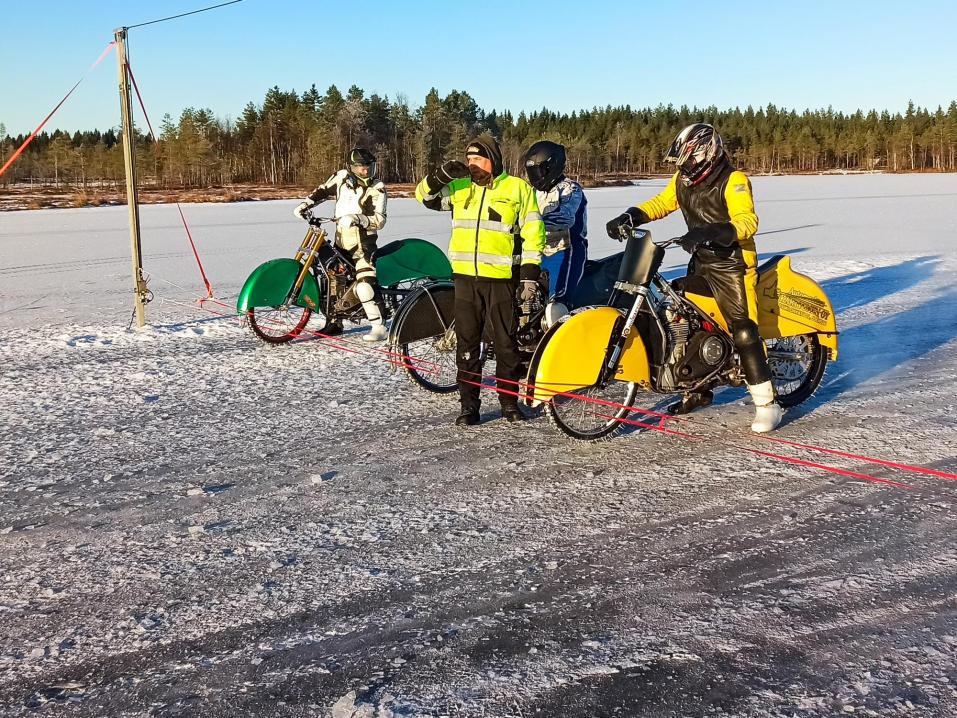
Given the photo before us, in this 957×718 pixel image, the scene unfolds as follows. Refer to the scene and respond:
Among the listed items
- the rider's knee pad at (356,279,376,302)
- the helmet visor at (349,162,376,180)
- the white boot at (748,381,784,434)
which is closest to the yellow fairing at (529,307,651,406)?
the white boot at (748,381,784,434)

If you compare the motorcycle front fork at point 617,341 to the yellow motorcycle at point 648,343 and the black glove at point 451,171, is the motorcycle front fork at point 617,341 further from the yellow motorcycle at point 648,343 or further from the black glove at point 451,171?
the black glove at point 451,171

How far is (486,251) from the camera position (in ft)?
18.8

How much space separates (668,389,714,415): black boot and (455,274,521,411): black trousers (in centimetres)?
119

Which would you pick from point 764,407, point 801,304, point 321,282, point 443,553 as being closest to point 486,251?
point 764,407

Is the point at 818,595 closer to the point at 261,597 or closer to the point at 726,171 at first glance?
the point at 261,597

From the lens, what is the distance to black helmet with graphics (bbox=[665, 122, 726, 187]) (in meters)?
5.27

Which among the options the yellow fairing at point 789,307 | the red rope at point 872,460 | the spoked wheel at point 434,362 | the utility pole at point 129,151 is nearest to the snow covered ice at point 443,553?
the red rope at point 872,460

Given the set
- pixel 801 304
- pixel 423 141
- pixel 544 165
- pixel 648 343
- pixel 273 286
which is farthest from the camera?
pixel 423 141

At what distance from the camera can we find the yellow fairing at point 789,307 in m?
5.98

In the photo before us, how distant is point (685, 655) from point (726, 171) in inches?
133

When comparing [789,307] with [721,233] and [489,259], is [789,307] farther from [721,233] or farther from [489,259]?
[489,259]

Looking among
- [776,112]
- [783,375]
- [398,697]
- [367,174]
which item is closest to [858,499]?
[783,375]

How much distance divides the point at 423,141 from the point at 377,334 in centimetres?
8511

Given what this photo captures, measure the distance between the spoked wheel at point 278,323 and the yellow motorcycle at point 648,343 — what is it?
3.86 m
